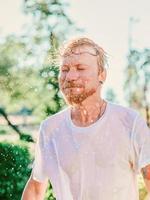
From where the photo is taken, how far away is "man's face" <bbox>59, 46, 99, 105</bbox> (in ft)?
8.55

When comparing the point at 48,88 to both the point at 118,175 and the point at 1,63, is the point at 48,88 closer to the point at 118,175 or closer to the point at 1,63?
the point at 1,63

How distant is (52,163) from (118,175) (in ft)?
1.31

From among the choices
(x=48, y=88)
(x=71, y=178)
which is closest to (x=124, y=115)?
(x=71, y=178)

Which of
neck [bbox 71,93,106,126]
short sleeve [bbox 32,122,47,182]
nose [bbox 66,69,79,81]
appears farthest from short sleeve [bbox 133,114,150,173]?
short sleeve [bbox 32,122,47,182]

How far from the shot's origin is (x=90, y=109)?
106 inches

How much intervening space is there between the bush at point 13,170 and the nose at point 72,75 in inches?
354

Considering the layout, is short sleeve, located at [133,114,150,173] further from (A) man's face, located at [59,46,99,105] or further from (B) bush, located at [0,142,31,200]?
(B) bush, located at [0,142,31,200]

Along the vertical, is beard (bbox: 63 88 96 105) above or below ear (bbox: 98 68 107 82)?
below

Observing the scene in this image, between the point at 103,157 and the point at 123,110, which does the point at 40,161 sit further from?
the point at 123,110

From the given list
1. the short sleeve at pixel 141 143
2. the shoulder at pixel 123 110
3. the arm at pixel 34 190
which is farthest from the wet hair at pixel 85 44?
the arm at pixel 34 190

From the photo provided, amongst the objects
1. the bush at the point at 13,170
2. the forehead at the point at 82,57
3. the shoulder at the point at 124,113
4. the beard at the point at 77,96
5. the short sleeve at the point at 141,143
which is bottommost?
the bush at the point at 13,170

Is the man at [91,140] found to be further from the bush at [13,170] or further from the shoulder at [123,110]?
the bush at [13,170]

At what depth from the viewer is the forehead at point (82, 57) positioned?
2646 millimetres

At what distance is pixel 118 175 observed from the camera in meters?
2.54
